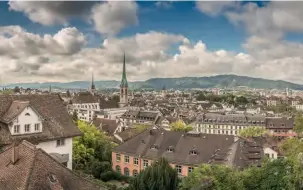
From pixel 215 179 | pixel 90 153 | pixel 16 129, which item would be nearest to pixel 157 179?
pixel 215 179

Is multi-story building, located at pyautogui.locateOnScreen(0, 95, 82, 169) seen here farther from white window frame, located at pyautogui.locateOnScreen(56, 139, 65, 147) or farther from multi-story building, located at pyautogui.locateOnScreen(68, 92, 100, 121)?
multi-story building, located at pyautogui.locateOnScreen(68, 92, 100, 121)

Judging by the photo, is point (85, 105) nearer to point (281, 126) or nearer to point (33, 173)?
point (281, 126)

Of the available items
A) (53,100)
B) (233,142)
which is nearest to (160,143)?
(233,142)

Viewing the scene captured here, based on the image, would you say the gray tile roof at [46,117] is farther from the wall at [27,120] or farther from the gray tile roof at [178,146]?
the gray tile roof at [178,146]

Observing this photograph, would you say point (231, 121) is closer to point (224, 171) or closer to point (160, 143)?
point (160, 143)

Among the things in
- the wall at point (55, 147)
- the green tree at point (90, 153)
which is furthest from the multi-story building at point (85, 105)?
the wall at point (55, 147)
